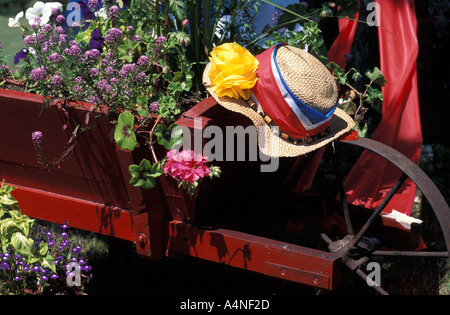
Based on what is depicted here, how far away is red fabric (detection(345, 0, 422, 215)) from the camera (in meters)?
3.05

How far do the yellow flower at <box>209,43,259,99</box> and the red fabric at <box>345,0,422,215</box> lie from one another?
1.17 meters

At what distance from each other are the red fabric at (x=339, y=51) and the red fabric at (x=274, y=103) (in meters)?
0.89

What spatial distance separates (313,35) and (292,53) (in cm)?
40

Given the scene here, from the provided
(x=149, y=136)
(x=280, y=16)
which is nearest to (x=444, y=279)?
(x=280, y=16)

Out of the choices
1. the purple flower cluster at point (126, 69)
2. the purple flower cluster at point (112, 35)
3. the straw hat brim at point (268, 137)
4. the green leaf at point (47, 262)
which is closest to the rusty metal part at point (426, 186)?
the straw hat brim at point (268, 137)

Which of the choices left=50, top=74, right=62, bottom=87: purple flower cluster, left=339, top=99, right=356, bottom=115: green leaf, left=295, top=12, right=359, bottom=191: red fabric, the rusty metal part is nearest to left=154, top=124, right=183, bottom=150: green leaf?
left=50, top=74, right=62, bottom=87: purple flower cluster

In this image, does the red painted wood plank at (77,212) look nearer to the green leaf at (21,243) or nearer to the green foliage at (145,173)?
the green leaf at (21,243)

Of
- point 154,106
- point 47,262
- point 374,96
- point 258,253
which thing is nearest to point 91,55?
point 154,106

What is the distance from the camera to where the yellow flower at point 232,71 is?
7.04 feet

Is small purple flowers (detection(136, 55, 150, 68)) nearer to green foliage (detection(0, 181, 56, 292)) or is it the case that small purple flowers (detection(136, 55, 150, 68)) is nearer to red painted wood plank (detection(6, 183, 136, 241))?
red painted wood plank (detection(6, 183, 136, 241))

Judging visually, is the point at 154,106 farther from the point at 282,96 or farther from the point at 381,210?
the point at 381,210

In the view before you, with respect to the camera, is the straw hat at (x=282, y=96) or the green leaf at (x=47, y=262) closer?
the straw hat at (x=282, y=96)

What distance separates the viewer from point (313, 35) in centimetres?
255

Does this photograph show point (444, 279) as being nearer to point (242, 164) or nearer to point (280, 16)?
point (242, 164)
